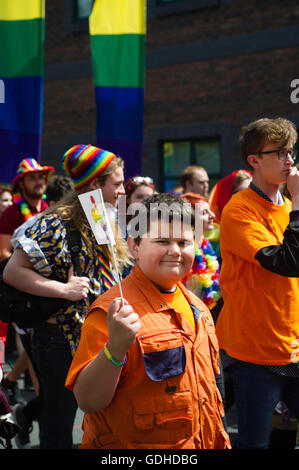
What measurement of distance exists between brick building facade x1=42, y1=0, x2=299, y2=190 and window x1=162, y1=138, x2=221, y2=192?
0.7 inches

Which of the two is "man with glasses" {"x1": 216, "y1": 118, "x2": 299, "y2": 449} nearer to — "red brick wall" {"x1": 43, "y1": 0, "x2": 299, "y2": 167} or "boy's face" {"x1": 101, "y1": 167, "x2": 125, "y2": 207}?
"boy's face" {"x1": 101, "y1": 167, "x2": 125, "y2": 207}

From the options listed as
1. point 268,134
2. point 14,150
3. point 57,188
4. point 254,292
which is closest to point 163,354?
point 254,292

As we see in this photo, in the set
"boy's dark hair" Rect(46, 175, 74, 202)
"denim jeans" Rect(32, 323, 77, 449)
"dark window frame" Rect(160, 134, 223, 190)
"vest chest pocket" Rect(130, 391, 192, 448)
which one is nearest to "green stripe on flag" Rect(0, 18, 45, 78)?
"boy's dark hair" Rect(46, 175, 74, 202)

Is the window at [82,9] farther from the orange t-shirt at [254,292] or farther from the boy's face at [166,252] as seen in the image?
the boy's face at [166,252]

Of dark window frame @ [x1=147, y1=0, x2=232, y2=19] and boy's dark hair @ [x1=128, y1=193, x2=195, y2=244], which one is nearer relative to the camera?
boy's dark hair @ [x1=128, y1=193, x2=195, y2=244]

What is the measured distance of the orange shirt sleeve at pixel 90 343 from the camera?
185cm

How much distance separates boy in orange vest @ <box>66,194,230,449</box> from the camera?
186 cm

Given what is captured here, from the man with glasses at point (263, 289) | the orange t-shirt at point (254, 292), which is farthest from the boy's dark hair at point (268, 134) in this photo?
the orange t-shirt at point (254, 292)

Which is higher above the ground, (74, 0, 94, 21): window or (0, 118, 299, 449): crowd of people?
(74, 0, 94, 21): window

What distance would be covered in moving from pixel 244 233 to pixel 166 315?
83cm

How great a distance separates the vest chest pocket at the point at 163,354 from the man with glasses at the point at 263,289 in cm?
78

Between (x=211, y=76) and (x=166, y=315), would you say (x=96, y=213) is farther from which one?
(x=211, y=76)

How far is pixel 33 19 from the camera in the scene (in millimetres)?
4781
